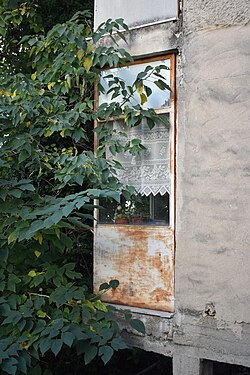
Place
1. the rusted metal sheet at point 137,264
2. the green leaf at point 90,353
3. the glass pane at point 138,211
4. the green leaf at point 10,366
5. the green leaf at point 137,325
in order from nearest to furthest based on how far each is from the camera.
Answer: the green leaf at point 10,366 → the green leaf at point 90,353 → the green leaf at point 137,325 → the rusted metal sheet at point 137,264 → the glass pane at point 138,211

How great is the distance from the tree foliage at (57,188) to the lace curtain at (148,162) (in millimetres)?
124

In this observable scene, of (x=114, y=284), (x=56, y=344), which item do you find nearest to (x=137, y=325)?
(x=114, y=284)

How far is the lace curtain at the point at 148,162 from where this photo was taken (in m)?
5.44

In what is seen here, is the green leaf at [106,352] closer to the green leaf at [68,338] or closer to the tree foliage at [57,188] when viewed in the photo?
the tree foliage at [57,188]

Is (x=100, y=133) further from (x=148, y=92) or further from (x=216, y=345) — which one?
(x=216, y=345)

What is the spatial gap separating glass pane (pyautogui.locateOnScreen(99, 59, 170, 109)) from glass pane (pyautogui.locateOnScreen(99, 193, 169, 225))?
2.86 ft

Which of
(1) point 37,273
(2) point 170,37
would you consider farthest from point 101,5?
(1) point 37,273

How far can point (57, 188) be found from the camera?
5664mm

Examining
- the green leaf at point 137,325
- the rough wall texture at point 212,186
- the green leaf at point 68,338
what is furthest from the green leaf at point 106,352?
the rough wall texture at point 212,186

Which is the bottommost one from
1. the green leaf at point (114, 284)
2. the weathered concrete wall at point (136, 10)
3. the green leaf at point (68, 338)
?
the green leaf at point (68, 338)

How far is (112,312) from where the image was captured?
5586 millimetres

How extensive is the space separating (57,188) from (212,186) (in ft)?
5.00

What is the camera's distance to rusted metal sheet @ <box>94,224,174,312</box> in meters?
5.32

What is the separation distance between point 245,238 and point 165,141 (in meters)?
1.22
